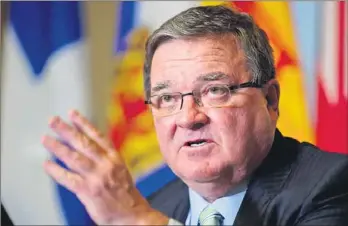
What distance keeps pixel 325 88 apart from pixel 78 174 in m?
0.50

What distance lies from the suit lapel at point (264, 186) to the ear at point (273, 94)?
6cm

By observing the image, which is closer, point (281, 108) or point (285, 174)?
point (285, 174)

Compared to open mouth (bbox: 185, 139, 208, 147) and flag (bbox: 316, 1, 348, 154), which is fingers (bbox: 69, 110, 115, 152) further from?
flag (bbox: 316, 1, 348, 154)

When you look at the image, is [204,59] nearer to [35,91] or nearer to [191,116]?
[191,116]

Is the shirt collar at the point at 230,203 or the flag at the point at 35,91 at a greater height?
the flag at the point at 35,91

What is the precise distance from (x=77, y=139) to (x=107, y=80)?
0.92 feet

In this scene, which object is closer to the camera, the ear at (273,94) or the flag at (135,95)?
the ear at (273,94)

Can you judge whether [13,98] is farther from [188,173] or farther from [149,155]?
[188,173]

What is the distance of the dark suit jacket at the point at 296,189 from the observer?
0.85 m

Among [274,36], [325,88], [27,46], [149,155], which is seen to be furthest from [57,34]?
[325,88]

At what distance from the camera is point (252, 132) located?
0.86 meters

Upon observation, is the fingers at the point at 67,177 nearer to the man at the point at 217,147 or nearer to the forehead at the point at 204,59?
the man at the point at 217,147

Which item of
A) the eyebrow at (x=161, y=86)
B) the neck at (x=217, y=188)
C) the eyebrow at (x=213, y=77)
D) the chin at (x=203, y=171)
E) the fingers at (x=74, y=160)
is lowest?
the neck at (x=217, y=188)

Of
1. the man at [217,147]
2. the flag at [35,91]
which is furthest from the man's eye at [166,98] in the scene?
the flag at [35,91]
